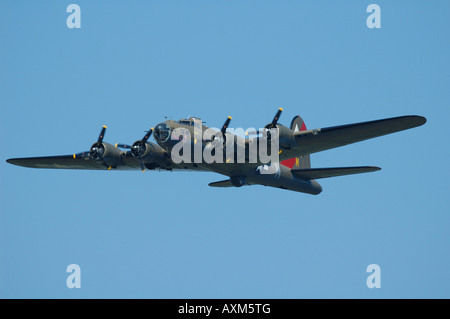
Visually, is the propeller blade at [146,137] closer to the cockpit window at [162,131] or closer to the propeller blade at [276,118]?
the cockpit window at [162,131]

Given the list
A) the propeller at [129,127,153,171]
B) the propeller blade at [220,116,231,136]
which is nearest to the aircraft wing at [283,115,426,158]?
the propeller blade at [220,116,231,136]

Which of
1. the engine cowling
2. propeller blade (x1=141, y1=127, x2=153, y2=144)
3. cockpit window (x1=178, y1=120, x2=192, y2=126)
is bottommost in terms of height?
the engine cowling

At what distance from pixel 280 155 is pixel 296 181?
199 inches

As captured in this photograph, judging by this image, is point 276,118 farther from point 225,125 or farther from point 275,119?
point 225,125

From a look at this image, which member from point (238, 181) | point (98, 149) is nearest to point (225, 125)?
point (238, 181)

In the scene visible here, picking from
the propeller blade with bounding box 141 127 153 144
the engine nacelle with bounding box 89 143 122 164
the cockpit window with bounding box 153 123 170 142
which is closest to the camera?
the cockpit window with bounding box 153 123 170 142

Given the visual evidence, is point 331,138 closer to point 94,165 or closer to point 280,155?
point 280,155

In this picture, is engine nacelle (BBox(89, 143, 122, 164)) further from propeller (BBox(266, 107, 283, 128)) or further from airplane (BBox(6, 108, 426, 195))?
propeller (BBox(266, 107, 283, 128))

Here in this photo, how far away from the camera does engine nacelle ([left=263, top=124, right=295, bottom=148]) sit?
2822 cm

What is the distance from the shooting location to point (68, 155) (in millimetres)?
35344

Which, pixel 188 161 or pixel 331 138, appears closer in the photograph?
pixel 331 138

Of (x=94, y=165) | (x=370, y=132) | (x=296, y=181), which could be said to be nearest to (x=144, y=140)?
(x=94, y=165)

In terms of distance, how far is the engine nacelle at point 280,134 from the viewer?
92.6 ft

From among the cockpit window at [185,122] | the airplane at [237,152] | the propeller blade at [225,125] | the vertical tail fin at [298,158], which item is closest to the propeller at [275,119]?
the airplane at [237,152]
